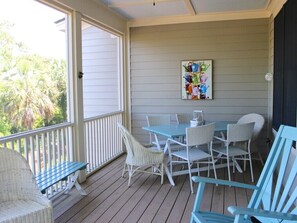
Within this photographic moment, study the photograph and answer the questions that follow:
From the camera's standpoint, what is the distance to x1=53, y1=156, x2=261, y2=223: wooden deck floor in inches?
122

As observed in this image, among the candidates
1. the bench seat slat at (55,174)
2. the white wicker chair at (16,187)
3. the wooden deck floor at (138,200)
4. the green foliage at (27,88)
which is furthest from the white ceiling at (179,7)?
the white wicker chair at (16,187)

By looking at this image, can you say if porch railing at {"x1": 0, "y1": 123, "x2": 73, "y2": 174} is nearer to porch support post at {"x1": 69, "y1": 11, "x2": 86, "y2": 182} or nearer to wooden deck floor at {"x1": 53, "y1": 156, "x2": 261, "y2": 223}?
porch support post at {"x1": 69, "y1": 11, "x2": 86, "y2": 182}

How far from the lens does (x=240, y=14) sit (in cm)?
532

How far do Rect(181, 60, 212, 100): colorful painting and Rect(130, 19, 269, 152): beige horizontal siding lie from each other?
0.09 meters

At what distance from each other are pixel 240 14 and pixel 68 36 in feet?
10.1

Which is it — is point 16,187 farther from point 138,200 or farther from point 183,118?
point 183,118

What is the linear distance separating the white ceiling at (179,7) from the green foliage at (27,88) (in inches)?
61.9

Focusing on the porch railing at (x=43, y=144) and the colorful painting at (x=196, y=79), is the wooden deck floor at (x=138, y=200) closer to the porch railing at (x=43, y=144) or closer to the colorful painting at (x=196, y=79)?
the porch railing at (x=43, y=144)

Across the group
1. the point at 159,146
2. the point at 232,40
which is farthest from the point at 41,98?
the point at 232,40

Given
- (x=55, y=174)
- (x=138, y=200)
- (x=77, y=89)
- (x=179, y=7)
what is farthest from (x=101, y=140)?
(x=179, y=7)

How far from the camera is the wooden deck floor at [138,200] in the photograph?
10.2 feet

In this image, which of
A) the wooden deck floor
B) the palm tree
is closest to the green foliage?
the palm tree

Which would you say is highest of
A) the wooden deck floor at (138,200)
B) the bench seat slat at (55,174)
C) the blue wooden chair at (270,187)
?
the blue wooden chair at (270,187)

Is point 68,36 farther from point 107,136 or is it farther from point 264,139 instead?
point 264,139
